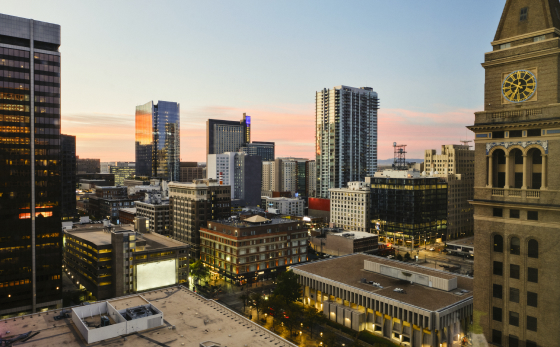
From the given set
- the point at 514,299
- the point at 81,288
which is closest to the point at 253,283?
the point at 81,288

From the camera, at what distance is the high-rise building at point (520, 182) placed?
36.6 m

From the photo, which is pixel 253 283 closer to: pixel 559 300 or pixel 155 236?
pixel 155 236

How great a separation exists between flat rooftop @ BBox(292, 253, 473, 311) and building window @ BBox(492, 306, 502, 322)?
1284 inches

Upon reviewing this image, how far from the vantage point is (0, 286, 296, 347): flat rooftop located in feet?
155

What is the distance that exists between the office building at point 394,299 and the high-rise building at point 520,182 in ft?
106

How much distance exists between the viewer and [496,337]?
40.1m

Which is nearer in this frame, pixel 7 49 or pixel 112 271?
pixel 7 49

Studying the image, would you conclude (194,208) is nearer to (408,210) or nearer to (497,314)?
(408,210)

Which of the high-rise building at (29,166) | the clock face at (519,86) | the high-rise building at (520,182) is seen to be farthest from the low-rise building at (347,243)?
the clock face at (519,86)

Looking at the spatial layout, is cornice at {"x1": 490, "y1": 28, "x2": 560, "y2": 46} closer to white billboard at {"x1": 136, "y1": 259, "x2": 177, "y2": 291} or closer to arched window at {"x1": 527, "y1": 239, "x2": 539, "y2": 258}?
arched window at {"x1": 527, "y1": 239, "x2": 539, "y2": 258}

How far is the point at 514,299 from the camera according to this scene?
39.0 meters

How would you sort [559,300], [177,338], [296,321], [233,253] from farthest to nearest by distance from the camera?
1. [233,253]
2. [296,321]
3. [177,338]
4. [559,300]

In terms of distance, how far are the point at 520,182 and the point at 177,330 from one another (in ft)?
154

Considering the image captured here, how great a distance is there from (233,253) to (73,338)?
74.4 m
